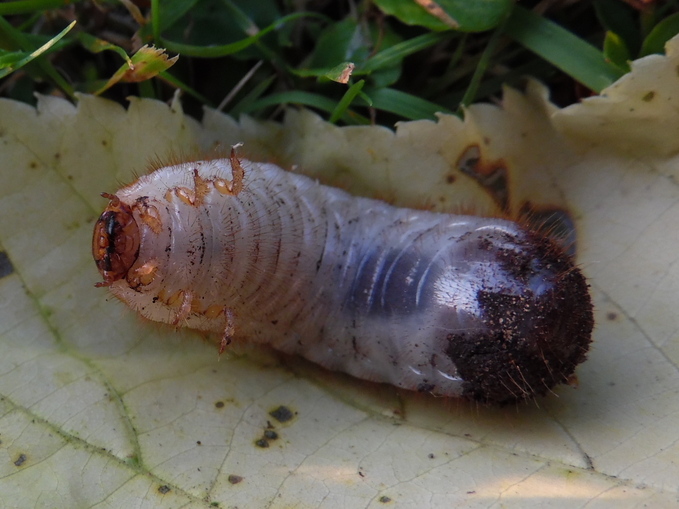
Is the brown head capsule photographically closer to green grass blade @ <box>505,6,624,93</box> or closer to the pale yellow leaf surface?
the pale yellow leaf surface

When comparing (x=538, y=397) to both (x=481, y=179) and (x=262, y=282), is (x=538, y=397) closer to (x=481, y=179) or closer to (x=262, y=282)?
(x=481, y=179)

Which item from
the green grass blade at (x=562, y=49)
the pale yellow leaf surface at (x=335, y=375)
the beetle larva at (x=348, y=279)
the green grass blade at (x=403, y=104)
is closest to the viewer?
the pale yellow leaf surface at (x=335, y=375)

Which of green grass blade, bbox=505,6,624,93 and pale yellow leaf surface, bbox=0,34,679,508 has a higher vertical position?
green grass blade, bbox=505,6,624,93

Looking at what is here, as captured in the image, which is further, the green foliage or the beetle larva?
the green foliage

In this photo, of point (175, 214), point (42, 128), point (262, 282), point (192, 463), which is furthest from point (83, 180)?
point (192, 463)

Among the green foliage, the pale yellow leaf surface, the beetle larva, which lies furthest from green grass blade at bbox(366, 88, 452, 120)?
the beetle larva

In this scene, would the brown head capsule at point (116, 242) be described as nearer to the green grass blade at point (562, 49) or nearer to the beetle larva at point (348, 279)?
the beetle larva at point (348, 279)

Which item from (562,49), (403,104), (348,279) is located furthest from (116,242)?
(562,49)

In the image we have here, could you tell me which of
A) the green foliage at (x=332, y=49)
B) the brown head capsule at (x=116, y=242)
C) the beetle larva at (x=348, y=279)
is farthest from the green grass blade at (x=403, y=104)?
the brown head capsule at (x=116, y=242)
